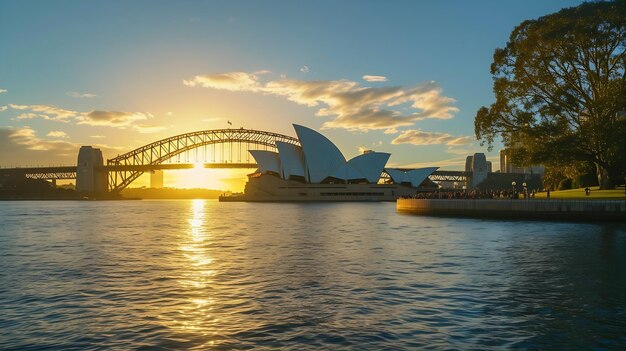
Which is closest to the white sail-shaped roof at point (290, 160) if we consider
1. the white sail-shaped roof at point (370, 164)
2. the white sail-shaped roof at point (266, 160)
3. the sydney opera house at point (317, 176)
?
the sydney opera house at point (317, 176)

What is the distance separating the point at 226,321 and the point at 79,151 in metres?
161

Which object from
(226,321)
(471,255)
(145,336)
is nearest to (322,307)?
(226,321)

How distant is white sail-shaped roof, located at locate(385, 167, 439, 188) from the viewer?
470 feet

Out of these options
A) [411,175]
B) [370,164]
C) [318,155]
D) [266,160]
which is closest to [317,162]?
[318,155]

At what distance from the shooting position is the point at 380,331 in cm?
930

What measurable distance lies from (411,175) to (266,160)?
40848 mm

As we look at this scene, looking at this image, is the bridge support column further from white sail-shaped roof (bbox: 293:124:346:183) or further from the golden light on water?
the golden light on water

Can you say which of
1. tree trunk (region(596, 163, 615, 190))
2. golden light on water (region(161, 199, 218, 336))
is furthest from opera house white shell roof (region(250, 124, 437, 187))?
golden light on water (region(161, 199, 218, 336))

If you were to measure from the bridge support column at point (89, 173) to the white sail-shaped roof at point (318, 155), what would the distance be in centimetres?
6768

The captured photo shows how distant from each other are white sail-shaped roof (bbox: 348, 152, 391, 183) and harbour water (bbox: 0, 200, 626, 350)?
109 metres

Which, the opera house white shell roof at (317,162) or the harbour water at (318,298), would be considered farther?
the opera house white shell roof at (317,162)

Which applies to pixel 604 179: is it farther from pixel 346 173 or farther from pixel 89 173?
pixel 89 173

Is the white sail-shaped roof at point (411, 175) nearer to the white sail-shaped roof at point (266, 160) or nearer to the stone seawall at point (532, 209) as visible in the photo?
the white sail-shaped roof at point (266, 160)

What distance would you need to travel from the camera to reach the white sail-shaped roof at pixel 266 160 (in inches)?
5074
